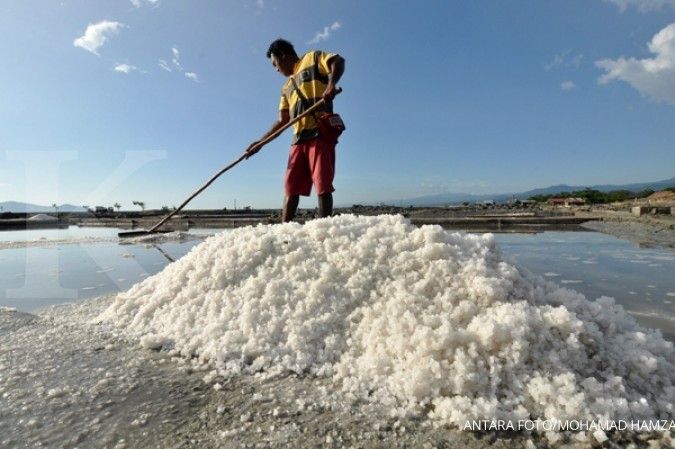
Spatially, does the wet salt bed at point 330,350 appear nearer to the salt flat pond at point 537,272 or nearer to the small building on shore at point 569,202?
the salt flat pond at point 537,272

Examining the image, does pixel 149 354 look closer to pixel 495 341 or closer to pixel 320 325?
pixel 320 325

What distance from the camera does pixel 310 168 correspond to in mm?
2725

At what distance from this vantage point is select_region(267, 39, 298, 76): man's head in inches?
114

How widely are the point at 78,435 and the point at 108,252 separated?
209 inches

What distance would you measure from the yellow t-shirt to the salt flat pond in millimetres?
1558

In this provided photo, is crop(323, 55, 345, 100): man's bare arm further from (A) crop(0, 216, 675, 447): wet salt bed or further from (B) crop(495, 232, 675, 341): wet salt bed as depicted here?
(B) crop(495, 232, 675, 341): wet salt bed

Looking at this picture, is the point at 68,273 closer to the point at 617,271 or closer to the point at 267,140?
the point at 267,140

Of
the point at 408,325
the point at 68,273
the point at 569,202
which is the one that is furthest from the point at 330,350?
the point at 569,202

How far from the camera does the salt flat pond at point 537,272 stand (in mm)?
2500

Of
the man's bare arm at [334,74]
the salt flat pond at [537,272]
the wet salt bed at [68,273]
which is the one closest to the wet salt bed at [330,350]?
the salt flat pond at [537,272]

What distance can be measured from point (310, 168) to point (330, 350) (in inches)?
63.8

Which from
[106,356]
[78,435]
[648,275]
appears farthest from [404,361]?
[648,275]

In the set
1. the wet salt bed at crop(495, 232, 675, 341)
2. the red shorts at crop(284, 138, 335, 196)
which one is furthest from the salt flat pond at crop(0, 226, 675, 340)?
the red shorts at crop(284, 138, 335, 196)

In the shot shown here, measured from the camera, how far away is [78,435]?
0.99m
